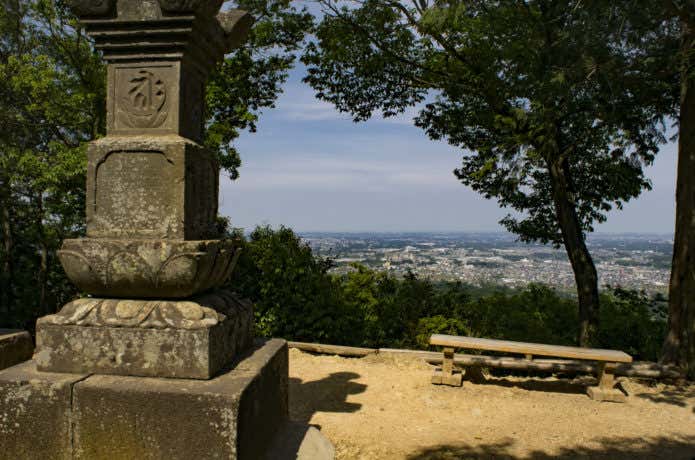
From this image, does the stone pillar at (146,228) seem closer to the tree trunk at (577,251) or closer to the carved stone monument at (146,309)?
the carved stone monument at (146,309)

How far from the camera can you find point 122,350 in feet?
8.11

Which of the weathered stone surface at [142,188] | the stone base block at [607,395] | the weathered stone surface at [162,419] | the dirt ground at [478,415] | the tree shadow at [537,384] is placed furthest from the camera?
the tree shadow at [537,384]

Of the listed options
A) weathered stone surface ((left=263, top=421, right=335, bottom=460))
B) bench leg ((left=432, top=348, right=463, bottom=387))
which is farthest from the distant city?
weathered stone surface ((left=263, top=421, right=335, bottom=460))

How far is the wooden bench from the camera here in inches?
233

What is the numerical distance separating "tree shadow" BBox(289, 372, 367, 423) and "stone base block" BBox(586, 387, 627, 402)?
2880 millimetres

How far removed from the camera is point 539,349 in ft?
20.4

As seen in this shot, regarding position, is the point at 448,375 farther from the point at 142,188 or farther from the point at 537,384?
the point at 142,188

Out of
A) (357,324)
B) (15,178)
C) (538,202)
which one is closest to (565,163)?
(538,202)

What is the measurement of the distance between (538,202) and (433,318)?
328 centimetres

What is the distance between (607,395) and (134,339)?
18.9 feet

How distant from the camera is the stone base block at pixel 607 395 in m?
5.89

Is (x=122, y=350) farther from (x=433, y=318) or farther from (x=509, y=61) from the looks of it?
(x=509, y=61)

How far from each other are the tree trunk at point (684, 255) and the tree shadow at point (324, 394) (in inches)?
175

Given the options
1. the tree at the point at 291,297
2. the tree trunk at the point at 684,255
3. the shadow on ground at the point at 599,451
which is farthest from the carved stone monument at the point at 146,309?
the tree trunk at the point at 684,255
